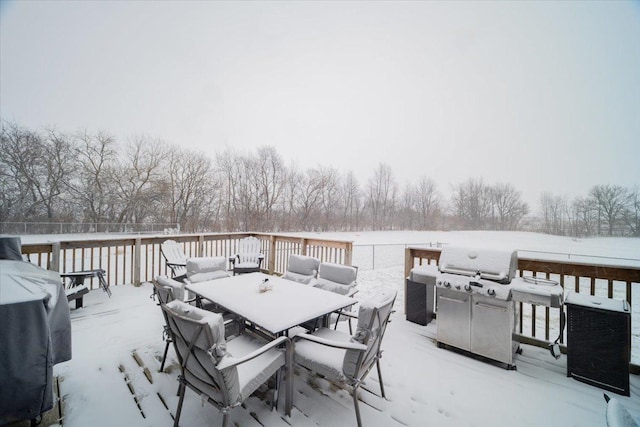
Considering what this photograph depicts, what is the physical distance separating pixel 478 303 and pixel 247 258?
4129 mm

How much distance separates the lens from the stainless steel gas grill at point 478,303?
2.35m

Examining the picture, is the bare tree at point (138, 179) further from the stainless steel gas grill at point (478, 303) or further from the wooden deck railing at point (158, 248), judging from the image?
the stainless steel gas grill at point (478, 303)

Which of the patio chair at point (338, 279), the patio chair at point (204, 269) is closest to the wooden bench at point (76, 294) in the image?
the patio chair at point (204, 269)

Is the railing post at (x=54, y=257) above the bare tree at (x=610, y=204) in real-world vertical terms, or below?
below

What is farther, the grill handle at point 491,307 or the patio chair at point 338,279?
the patio chair at point 338,279

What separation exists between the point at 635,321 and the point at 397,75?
19214 millimetres

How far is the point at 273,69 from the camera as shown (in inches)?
1065

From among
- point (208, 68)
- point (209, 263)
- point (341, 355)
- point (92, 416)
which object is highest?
point (208, 68)

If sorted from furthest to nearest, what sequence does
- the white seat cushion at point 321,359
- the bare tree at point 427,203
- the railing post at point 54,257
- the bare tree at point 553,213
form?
the bare tree at point 427,203 → the bare tree at point 553,213 → the railing post at point 54,257 → the white seat cushion at point 321,359

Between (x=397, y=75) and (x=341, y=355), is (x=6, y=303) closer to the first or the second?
(x=341, y=355)

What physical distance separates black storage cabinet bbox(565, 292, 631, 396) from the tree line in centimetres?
839

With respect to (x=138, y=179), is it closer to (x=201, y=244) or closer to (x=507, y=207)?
(x=201, y=244)

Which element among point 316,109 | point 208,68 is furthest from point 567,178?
point 208,68

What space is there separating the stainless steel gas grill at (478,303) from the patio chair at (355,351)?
119 centimetres
